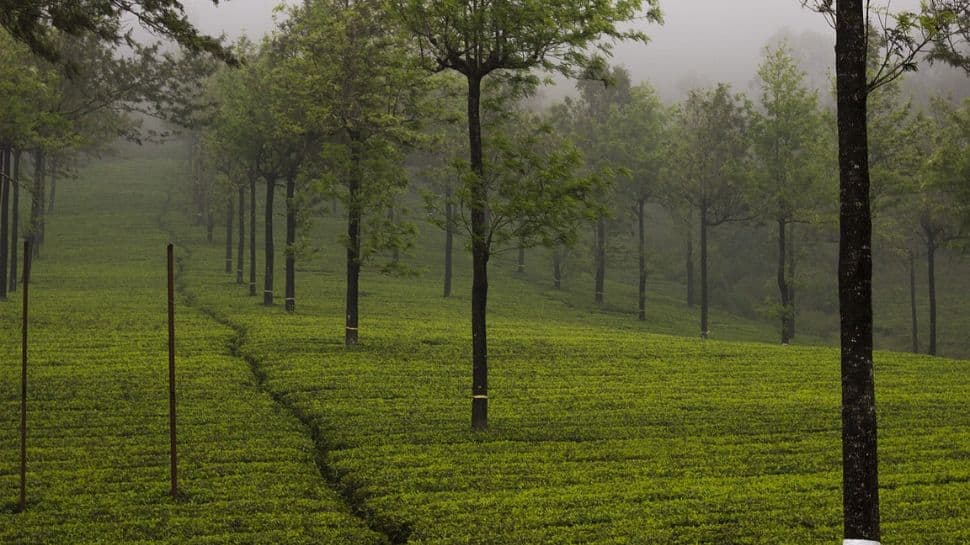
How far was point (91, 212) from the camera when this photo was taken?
97688 mm

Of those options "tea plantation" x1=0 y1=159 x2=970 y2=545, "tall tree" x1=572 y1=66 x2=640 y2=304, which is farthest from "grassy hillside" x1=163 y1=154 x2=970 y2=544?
"tall tree" x1=572 y1=66 x2=640 y2=304

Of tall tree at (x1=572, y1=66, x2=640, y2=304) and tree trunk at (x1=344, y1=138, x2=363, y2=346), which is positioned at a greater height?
tall tree at (x1=572, y1=66, x2=640, y2=304)

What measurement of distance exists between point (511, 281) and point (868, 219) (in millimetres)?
63575

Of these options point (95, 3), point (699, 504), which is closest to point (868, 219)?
point (699, 504)

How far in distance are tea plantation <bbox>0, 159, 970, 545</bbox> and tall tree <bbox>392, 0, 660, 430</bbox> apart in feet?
12.3

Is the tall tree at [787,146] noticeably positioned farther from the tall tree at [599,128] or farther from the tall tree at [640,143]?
the tall tree at [599,128]

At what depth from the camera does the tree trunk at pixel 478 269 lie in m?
23.2

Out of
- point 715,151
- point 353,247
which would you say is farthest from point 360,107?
point 715,151

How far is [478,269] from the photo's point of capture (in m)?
23.9

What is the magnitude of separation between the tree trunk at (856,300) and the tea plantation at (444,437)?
4.14 meters

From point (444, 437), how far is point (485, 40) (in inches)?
434

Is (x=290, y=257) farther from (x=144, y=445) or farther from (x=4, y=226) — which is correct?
(x=144, y=445)

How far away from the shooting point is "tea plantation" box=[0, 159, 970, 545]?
51.2 feet

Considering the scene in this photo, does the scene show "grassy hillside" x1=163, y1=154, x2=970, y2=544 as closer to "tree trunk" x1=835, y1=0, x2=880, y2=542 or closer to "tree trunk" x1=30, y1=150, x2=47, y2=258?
"tree trunk" x1=835, y1=0, x2=880, y2=542
